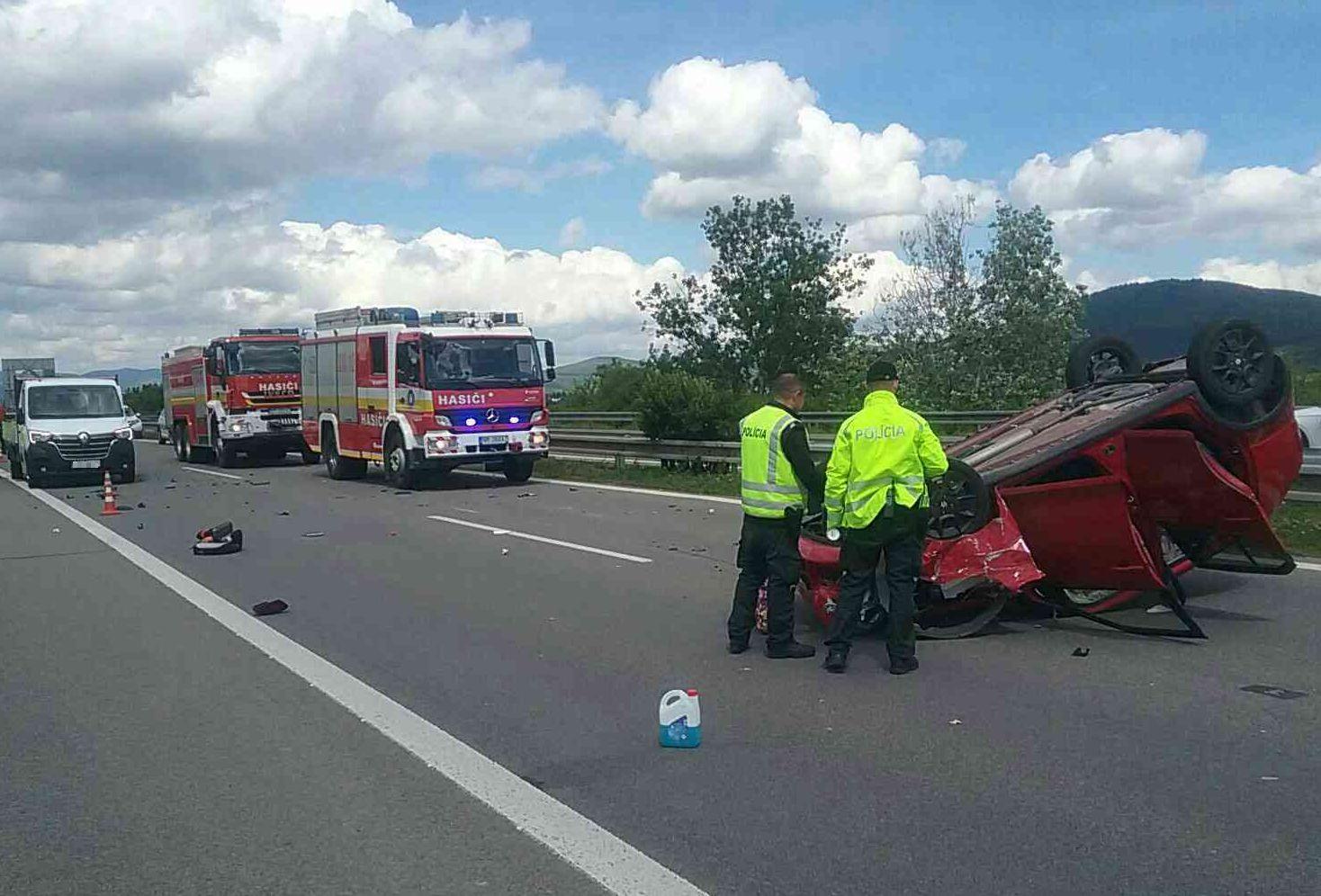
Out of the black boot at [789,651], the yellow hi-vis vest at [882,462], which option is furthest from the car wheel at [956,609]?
the yellow hi-vis vest at [882,462]

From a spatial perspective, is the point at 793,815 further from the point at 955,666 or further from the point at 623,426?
the point at 623,426

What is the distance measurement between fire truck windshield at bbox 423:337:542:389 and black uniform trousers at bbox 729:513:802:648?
43.1ft

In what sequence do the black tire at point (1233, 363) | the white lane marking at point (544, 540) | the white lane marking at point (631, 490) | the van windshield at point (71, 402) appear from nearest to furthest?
the black tire at point (1233, 363)
the white lane marking at point (544, 540)
the white lane marking at point (631, 490)
the van windshield at point (71, 402)

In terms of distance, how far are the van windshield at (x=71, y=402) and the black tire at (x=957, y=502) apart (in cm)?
2186

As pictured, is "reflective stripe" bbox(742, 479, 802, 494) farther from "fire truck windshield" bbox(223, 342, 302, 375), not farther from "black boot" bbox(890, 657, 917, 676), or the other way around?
"fire truck windshield" bbox(223, 342, 302, 375)

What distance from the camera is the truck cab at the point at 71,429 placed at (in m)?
Answer: 24.3

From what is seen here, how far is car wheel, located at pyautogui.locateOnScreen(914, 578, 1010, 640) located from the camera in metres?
7.82

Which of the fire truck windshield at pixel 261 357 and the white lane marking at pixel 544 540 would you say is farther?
the fire truck windshield at pixel 261 357

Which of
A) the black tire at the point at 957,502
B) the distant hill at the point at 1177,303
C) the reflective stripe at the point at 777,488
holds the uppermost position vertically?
the distant hill at the point at 1177,303

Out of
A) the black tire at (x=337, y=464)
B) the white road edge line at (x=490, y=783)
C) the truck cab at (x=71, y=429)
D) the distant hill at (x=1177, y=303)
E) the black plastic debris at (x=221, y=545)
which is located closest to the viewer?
the white road edge line at (x=490, y=783)

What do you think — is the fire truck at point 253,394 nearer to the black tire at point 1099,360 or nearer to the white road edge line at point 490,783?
the white road edge line at point 490,783

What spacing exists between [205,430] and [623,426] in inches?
450

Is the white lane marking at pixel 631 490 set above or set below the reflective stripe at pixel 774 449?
below

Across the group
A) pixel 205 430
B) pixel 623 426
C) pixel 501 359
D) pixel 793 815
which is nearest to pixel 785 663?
pixel 793 815
